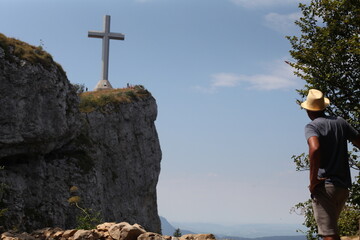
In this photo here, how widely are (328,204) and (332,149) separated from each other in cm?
76

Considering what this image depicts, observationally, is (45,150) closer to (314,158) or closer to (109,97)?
(109,97)

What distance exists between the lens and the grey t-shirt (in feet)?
19.7

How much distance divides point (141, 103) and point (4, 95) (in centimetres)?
1899

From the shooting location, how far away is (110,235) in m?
11.5

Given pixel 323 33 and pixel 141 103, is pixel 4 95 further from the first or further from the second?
pixel 141 103

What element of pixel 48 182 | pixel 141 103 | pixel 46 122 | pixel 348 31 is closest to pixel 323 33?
pixel 348 31

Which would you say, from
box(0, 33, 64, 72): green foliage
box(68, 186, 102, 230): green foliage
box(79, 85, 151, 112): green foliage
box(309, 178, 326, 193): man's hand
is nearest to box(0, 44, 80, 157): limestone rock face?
box(0, 33, 64, 72): green foliage

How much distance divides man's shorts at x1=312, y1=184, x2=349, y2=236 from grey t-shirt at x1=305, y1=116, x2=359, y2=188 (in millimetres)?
102

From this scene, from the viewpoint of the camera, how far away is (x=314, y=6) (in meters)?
19.5

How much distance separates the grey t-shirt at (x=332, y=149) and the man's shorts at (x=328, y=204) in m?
0.10

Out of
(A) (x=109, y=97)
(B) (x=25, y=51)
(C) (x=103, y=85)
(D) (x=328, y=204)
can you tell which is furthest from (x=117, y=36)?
(D) (x=328, y=204)

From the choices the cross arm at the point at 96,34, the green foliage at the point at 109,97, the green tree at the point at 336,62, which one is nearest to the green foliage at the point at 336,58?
the green tree at the point at 336,62

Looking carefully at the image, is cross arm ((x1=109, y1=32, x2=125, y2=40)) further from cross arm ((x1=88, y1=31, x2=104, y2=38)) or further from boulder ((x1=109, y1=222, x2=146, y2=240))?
boulder ((x1=109, y1=222, x2=146, y2=240))

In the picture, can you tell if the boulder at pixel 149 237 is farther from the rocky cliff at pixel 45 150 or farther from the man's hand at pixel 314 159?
the rocky cliff at pixel 45 150
